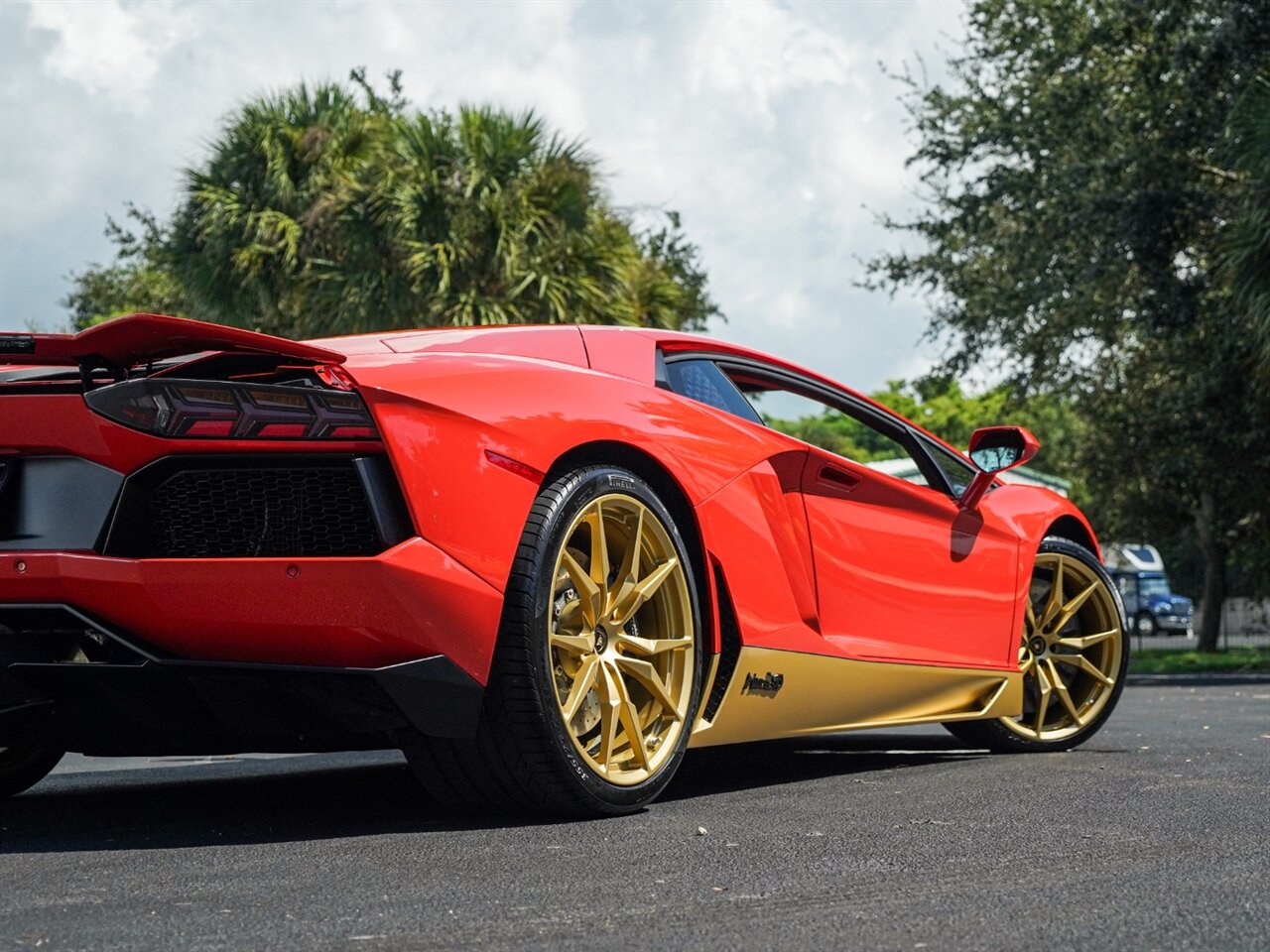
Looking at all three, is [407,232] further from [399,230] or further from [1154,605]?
[1154,605]

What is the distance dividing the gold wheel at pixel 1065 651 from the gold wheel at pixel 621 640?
2.27 metres

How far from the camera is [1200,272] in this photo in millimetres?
18734

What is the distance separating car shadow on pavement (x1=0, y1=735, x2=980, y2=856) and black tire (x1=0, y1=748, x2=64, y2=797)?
50 millimetres

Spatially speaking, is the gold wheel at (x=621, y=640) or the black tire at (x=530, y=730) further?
the gold wheel at (x=621, y=640)

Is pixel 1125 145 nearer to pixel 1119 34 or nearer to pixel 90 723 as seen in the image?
pixel 1119 34

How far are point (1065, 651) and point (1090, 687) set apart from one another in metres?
0.17

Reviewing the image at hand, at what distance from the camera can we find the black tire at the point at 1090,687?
5934 millimetres

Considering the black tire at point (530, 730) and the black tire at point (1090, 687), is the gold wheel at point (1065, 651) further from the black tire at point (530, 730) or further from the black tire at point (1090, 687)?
the black tire at point (530, 730)

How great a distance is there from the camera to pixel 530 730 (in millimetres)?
3629

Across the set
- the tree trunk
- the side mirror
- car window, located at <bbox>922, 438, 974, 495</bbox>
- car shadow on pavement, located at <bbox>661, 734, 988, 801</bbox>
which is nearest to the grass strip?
the tree trunk

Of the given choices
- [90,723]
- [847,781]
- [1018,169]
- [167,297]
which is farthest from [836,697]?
[167,297]

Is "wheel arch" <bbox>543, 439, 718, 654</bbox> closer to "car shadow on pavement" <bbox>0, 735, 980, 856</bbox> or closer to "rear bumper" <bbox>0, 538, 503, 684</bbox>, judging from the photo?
"car shadow on pavement" <bbox>0, 735, 980, 856</bbox>

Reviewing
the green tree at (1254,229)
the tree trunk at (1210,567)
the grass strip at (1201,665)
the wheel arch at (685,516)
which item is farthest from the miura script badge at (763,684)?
the tree trunk at (1210,567)

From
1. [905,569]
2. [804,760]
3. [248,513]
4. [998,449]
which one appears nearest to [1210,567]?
[998,449]
